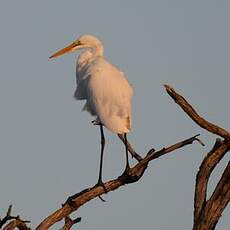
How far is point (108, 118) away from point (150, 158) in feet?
9.22

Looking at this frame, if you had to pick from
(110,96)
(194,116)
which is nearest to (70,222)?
(194,116)

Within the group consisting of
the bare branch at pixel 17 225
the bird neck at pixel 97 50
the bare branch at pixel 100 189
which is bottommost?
the bare branch at pixel 17 225

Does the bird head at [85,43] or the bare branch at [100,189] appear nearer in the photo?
the bare branch at [100,189]

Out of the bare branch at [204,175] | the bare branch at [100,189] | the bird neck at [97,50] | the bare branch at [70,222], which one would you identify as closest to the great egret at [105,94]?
the bird neck at [97,50]

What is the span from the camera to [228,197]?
11688 mm

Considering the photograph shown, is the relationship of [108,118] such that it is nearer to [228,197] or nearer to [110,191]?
[110,191]

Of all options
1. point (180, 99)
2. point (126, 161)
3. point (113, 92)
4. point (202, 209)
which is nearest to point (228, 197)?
point (202, 209)

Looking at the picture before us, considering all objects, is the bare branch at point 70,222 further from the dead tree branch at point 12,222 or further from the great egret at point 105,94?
the great egret at point 105,94

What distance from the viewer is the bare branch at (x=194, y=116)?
1156 cm

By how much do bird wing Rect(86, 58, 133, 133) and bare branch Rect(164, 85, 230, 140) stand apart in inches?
138

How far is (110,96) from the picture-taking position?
16.2 m

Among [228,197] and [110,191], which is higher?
[110,191]

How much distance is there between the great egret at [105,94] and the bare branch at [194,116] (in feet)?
9.90

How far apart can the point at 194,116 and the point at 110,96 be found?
4.57 meters
